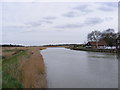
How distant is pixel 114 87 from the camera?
1155 cm

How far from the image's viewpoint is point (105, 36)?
71062 millimetres

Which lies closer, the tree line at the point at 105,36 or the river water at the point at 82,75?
the river water at the point at 82,75

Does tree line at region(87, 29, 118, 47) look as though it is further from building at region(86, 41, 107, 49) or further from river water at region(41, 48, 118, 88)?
river water at region(41, 48, 118, 88)

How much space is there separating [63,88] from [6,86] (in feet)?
11.0

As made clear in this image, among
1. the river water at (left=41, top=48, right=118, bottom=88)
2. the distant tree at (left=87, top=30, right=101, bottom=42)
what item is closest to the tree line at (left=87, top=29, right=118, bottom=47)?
the distant tree at (left=87, top=30, right=101, bottom=42)

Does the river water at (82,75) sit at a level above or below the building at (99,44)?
below

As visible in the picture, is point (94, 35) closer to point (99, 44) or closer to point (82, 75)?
point (99, 44)

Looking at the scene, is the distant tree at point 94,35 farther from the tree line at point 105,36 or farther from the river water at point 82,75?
the river water at point 82,75

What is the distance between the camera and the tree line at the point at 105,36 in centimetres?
6831

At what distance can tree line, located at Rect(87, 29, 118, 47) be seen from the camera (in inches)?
2689

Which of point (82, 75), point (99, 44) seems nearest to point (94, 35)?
point (99, 44)

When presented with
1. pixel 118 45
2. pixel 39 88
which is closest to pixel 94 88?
pixel 39 88

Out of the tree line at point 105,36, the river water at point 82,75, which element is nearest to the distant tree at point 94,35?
the tree line at point 105,36

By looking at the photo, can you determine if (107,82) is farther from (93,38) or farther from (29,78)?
(93,38)
